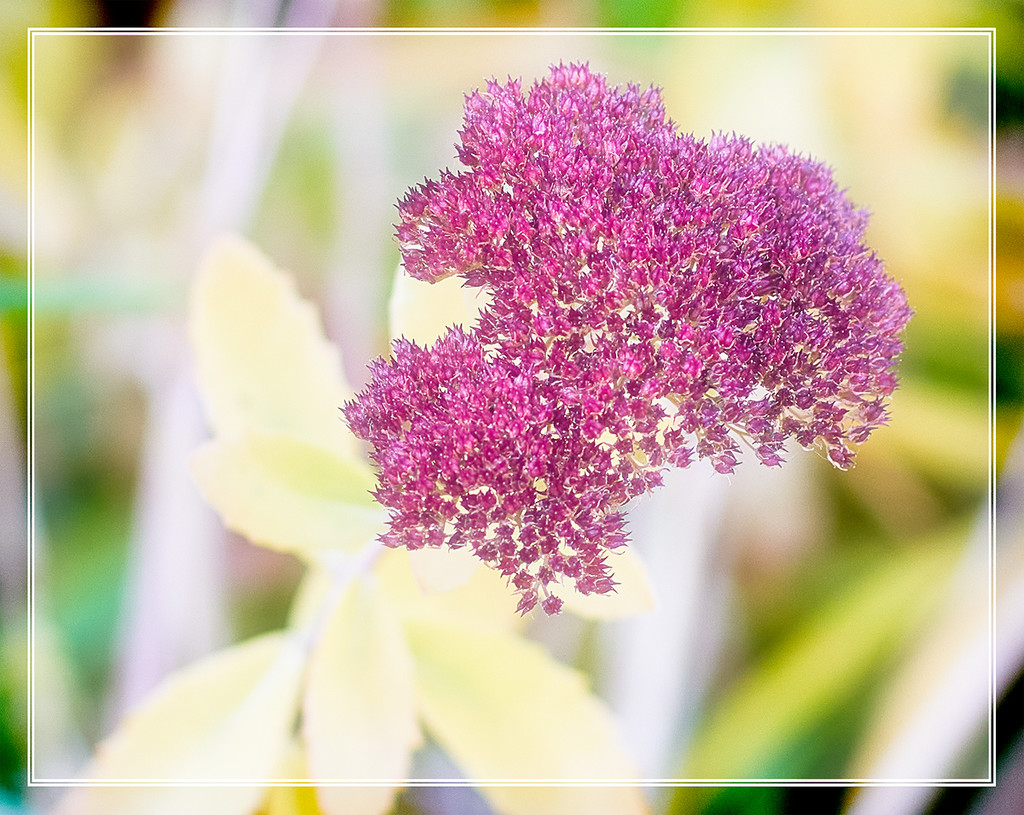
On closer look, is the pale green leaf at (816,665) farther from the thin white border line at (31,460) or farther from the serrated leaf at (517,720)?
the thin white border line at (31,460)

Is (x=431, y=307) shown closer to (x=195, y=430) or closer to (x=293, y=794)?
(x=195, y=430)

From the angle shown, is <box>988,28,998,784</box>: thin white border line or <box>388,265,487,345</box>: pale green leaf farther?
<box>988,28,998,784</box>: thin white border line

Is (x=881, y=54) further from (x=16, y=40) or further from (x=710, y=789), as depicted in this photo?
(x=16, y=40)

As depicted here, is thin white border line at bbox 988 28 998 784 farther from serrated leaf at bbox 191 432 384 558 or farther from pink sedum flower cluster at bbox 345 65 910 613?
serrated leaf at bbox 191 432 384 558

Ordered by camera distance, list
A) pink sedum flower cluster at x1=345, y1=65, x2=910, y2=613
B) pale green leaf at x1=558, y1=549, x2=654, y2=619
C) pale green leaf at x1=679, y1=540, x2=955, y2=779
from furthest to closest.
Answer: pale green leaf at x1=679, y1=540, x2=955, y2=779, pale green leaf at x1=558, y1=549, x2=654, y2=619, pink sedum flower cluster at x1=345, y1=65, x2=910, y2=613

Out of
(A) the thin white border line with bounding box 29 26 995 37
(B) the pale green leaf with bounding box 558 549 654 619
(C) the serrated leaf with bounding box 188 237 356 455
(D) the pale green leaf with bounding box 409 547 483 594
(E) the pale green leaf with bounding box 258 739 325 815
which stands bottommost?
(E) the pale green leaf with bounding box 258 739 325 815

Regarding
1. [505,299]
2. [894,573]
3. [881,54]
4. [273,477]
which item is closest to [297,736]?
[273,477]

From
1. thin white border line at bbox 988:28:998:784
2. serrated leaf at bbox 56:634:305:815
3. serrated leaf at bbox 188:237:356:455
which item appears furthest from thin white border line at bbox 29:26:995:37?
serrated leaf at bbox 56:634:305:815
